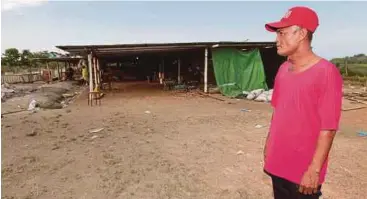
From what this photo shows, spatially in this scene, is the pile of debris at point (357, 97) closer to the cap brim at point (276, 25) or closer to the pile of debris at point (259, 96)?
the pile of debris at point (259, 96)

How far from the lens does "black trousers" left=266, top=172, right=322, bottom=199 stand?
5.17ft

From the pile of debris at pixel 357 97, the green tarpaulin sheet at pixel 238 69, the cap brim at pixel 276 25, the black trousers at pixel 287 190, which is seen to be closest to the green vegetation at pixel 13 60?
the green tarpaulin sheet at pixel 238 69

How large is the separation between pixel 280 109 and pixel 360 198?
2.30m

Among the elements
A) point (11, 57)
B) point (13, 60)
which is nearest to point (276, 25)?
point (13, 60)

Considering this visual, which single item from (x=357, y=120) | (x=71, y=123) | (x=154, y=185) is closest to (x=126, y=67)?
(x=71, y=123)

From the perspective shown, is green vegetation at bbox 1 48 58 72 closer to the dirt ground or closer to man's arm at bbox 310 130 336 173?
the dirt ground

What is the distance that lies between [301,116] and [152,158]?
351 centimetres

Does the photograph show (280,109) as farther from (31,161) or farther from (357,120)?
(357,120)

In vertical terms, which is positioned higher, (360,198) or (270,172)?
(270,172)

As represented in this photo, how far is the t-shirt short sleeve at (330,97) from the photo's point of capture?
142 centimetres

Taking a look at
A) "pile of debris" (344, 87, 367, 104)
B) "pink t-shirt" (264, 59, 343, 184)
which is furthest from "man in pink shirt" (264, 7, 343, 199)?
"pile of debris" (344, 87, 367, 104)

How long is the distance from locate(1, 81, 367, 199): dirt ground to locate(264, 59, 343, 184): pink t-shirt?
1.87 m

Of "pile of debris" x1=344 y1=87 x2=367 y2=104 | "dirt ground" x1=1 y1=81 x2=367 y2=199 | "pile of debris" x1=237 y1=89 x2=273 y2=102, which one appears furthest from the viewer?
"pile of debris" x1=237 y1=89 x2=273 y2=102

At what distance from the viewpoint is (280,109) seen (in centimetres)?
166
